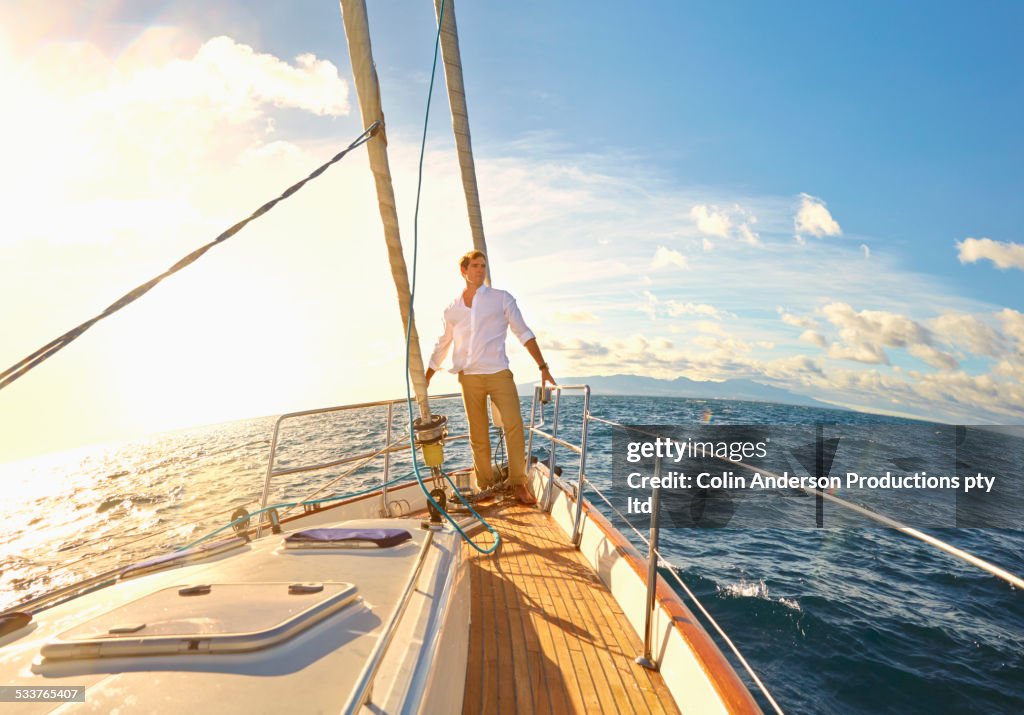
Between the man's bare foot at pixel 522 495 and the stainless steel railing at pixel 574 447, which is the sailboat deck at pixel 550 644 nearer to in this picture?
the stainless steel railing at pixel 574 447

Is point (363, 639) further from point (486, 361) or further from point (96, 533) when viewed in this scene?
point (96, 533)

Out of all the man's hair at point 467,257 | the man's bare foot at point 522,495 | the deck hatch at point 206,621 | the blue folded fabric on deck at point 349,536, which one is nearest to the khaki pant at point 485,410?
the man's bare foot at point 522,495

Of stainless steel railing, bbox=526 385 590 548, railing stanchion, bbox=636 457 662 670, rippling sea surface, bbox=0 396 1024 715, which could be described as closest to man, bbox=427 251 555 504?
stainless steel railing, bbox=526 385 590 548

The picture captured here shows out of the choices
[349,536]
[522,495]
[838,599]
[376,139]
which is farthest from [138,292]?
[838,599]

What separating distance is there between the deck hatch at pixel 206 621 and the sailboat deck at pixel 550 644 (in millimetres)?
1045

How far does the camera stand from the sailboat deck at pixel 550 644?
2016 mm

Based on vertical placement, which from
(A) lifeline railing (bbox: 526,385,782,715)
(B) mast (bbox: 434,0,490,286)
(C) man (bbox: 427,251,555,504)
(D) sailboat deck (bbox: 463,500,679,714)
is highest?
(B) mast (bbox: 434,0,490,286)

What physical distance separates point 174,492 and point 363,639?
17502 mm

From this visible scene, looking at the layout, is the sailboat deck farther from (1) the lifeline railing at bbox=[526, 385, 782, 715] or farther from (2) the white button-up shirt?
(2) the white button-up shirt

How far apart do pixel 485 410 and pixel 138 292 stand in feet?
8.80

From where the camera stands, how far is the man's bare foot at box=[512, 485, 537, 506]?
4.81 metres

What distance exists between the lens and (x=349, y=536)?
188cm

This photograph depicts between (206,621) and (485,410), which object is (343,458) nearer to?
(485,410)

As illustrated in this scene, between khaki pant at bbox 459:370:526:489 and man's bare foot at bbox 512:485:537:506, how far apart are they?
0.42 m
